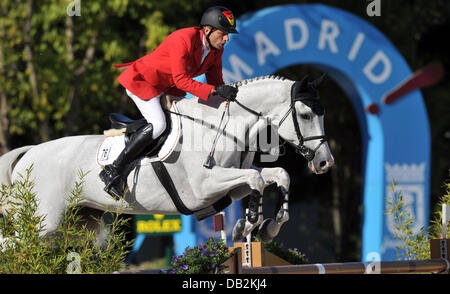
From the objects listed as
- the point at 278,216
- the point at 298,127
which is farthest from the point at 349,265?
the point at 298,127

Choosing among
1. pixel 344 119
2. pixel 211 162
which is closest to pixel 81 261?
pixel 211 162

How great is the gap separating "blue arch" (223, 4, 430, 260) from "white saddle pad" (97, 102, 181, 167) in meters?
4.70

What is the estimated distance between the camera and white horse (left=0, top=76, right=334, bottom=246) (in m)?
4.86

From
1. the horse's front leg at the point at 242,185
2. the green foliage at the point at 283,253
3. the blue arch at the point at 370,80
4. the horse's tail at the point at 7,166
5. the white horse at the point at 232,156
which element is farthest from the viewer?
the blue arch at the point at 370,80

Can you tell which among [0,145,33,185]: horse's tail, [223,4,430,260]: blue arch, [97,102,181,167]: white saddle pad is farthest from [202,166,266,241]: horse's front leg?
[223,4,430,260]: blue arch

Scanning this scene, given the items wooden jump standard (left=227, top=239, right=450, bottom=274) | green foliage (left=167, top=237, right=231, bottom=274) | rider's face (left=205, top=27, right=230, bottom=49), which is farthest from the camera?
rider's face (left=205, top=27, right=230, bottom=49)

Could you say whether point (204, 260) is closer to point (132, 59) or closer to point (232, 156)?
point (232, 156)

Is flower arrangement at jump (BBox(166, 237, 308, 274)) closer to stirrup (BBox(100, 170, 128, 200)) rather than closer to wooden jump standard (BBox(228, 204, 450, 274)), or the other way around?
wooden jump standard (BBox(228, 204, 450, 274))

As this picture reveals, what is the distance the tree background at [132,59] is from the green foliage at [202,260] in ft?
21.6

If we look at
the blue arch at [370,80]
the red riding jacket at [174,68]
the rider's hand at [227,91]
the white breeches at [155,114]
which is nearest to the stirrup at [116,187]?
the white breeches at [155,114]

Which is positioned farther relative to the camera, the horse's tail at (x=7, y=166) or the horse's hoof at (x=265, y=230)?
the horse's tail at (x=7, y=166)

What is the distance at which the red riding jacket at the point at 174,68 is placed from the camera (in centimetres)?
496

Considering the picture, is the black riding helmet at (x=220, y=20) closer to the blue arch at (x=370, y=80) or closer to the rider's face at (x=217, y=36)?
the rider's face at (x=217, y=36)

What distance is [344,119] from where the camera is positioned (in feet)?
49.4
